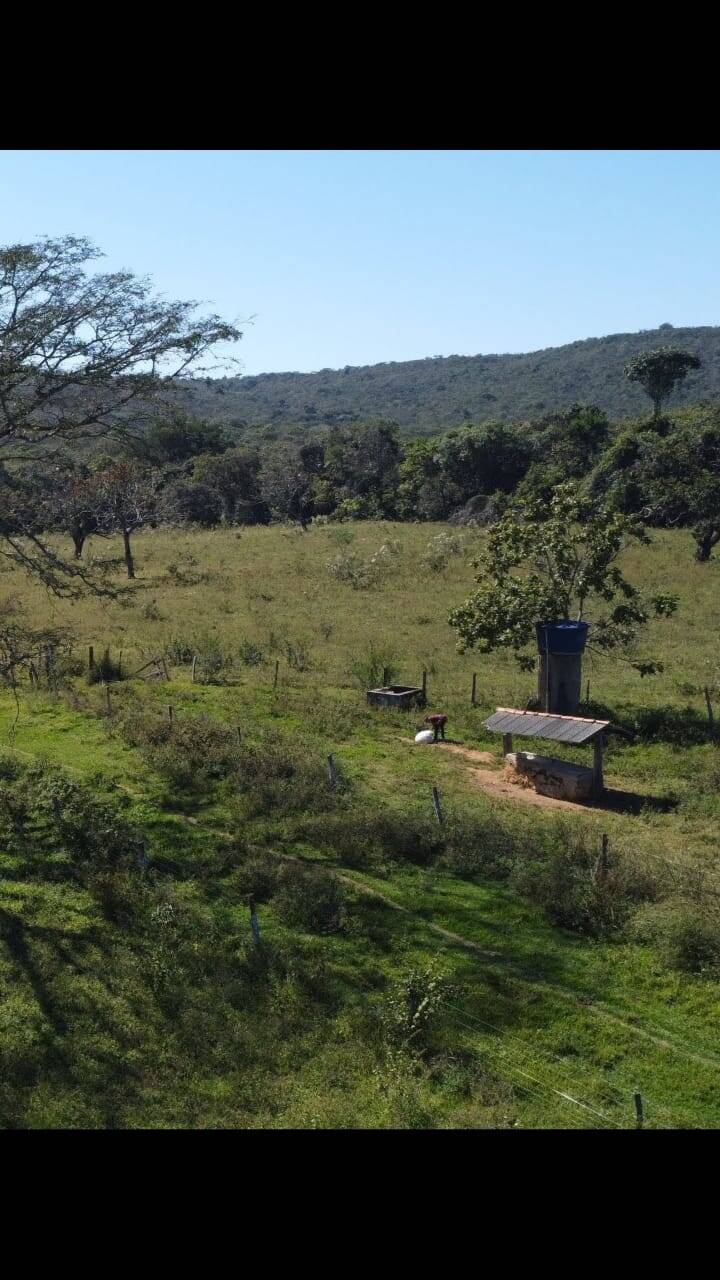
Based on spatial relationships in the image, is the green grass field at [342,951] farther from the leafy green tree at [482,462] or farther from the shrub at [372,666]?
the leafy green tree at [482,462]

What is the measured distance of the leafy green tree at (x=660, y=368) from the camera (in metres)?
74.4

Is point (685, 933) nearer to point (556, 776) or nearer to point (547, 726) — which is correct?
point (556, 776)

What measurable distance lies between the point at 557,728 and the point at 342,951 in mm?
8025

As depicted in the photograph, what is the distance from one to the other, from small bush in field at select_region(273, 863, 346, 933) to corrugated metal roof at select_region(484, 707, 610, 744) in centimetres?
616

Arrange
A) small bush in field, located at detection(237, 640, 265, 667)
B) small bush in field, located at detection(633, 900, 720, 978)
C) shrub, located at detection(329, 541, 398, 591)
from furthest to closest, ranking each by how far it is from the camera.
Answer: shrub, located at detection(329, 541, 398, 591), small bush in field, located at detection(237, 640, 265, 667), small bush in field, located at detection(633, 900, 720, 978)

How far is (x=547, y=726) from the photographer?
61.6 ft

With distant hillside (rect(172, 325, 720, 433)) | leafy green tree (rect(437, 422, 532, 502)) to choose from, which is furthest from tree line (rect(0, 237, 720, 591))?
distant hillside (rect(172, 325, 720, 433))

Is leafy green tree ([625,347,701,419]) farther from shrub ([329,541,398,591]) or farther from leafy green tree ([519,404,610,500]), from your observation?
shrub ([329,541,398,591])

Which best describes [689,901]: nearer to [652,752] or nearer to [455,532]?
[652,752]

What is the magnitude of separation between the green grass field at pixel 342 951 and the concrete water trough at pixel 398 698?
516 mm

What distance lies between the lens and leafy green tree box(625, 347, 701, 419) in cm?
7438
